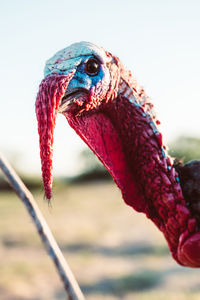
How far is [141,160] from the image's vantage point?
173 centimetres

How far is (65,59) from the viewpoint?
1484mm

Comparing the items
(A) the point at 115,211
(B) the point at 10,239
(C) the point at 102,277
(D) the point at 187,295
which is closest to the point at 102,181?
(A) the point at 115,211

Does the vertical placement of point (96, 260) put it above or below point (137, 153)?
below

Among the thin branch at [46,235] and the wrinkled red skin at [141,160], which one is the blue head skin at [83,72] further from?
the thin branch at [46,235]

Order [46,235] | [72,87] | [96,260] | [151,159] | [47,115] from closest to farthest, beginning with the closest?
1. [46,235]
2. [47,115]
3. [72,87]
4. [151,159]
5. [96,260]

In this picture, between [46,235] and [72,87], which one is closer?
[46,235]

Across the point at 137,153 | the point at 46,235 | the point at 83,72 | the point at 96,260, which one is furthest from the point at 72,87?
the point at 96,260

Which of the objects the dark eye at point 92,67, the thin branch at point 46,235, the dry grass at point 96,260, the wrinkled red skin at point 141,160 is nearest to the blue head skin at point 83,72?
the dark eye at point 92,67

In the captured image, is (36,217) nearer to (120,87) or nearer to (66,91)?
(66,91)

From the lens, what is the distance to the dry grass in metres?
7.75

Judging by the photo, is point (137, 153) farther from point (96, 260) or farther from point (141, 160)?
point (96, 260)

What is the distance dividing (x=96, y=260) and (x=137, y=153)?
830cm

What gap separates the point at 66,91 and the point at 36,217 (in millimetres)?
481

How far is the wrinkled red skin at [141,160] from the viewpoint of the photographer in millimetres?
1693
